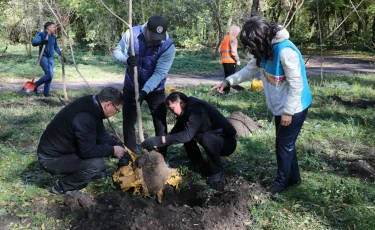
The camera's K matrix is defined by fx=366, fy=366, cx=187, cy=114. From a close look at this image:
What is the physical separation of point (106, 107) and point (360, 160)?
10.3 feet

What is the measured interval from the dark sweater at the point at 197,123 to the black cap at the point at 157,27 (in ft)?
2.47

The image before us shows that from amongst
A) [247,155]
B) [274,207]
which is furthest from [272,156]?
[274,207]

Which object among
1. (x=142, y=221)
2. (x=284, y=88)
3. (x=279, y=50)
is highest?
(x=279, y=50)

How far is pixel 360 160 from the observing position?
14.7 feet

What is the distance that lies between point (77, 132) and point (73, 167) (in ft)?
1.47

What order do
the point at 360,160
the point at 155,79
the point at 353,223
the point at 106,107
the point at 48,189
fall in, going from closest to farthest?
the point at 353,223 < the point at 106,107 < the point at 48,189 < the point at 155,79 < the point at 360,160

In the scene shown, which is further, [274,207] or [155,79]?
[155,79]

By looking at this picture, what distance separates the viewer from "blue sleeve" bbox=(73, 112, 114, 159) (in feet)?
11.1

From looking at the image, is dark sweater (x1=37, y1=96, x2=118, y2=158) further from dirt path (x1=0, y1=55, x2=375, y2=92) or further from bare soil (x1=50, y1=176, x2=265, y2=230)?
dirt path (x1=0, y1=55, x2=375, y2=92)

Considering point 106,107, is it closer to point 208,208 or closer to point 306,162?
point 208,208

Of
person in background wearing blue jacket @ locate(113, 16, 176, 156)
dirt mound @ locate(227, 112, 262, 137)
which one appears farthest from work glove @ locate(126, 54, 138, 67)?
dirt mound @ locate(227, 112, 262, 137)

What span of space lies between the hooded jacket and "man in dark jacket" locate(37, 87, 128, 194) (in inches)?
55.6

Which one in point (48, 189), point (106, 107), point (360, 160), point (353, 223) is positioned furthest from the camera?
point (360, 160)

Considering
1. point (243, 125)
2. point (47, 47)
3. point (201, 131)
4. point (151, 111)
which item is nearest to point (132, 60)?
point (151, 111)
